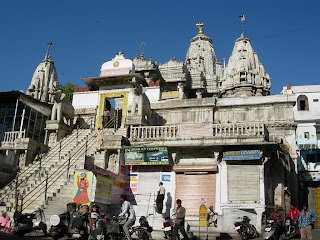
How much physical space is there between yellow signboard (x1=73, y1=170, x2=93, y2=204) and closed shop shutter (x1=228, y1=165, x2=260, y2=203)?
22.1 feet

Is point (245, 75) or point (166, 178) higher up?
point (245, 75)

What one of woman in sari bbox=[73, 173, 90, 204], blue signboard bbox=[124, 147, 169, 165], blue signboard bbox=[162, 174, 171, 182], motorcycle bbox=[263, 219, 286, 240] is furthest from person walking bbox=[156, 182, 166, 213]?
motorcycle bbox=[263, 219, 286, 240]

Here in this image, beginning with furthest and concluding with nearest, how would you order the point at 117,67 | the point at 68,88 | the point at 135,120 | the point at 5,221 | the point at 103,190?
the point at 68,88 → the point at 117,67 → the point at 135,120 → the point at 103,190 → the point at 5,221

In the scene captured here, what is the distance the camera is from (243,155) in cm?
1811

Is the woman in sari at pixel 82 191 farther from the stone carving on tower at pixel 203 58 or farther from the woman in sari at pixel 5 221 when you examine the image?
the stone carving on tower at pixel 203 58

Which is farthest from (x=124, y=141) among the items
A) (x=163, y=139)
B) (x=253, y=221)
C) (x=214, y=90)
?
(x=214, y=90)

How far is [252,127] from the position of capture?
1967 centimetres

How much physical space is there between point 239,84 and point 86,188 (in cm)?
2358

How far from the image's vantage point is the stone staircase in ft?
55.0

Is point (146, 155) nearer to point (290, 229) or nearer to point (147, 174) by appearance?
point (147, 174)

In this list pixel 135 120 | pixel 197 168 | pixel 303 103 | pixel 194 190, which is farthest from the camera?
pixel 303 103

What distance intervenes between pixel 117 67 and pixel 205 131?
1143 cm

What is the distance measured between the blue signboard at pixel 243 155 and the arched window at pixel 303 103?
2040cm

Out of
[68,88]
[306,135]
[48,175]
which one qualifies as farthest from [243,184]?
[68,88]
